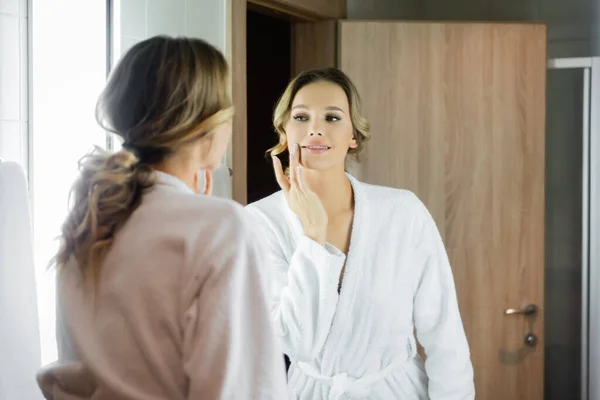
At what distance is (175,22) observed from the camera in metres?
1.88

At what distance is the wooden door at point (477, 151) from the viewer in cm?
246

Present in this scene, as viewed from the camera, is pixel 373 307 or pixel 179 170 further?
pixel 373 307

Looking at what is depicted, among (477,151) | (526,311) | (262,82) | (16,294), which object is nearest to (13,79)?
(16,294)

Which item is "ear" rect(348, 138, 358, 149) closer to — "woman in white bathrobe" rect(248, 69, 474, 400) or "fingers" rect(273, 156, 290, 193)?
"woman in white bathrobe" rect(248, 69, 474, 400)

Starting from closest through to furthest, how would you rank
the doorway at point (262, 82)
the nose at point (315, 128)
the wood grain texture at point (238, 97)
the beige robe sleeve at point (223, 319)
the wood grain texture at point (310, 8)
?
the beige robe sleeve at point (223, 319)
the nose at point (315, 128)
the wood grain texture at point (238, 97)
the wood grain texture at point (310, 8)
the doorway at point (262, 82)

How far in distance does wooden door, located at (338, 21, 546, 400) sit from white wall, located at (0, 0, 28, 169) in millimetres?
1145

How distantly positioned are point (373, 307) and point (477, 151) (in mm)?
975

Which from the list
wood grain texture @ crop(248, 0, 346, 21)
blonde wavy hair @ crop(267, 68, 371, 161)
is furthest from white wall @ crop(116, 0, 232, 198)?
blonde wavy hair @ crop(267, 68, 371, 161)

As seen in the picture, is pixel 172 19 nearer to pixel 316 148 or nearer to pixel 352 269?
pixel 316 148

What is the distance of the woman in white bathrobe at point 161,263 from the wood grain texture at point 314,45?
1.57 m

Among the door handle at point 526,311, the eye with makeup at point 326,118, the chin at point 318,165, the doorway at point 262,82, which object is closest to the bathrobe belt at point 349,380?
the chin at point 318,165

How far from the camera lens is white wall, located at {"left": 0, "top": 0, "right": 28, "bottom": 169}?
4.80 ft

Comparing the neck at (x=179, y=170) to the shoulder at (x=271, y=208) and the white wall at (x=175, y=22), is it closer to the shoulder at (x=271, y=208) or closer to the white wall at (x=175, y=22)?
the shoulder at (x=271, y=208)

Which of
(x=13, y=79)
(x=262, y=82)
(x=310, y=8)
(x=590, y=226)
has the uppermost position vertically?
(x=310, y=8)
